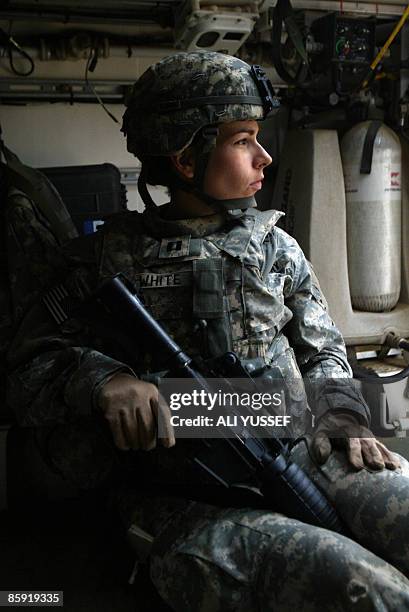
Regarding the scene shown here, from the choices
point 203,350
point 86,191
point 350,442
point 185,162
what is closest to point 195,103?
point 185,162

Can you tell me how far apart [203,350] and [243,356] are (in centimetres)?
10

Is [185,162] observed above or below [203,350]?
above

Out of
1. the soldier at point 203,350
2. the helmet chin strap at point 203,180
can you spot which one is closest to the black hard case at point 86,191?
the soldier at point 203,350

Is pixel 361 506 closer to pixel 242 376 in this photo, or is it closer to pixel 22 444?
pixel 242 376

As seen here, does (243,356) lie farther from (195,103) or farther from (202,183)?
(195,103)

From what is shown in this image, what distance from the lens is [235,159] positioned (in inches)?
61.4

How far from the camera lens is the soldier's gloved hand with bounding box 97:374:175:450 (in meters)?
1.31

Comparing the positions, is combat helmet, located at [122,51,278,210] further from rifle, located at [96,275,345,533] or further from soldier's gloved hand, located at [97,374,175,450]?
soldier's gloved hand, located at [97,374,175,450]

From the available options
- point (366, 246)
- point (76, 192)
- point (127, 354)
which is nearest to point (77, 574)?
point (127, 354)

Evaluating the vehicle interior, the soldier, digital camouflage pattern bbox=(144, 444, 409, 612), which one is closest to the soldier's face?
the soldier

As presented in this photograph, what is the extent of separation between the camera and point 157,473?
155 cm

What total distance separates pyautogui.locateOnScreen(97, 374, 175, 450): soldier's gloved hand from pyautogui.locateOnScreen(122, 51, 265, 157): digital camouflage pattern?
60 centimetres

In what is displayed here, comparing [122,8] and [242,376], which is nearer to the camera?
[242,376]

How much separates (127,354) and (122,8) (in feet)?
5.23
